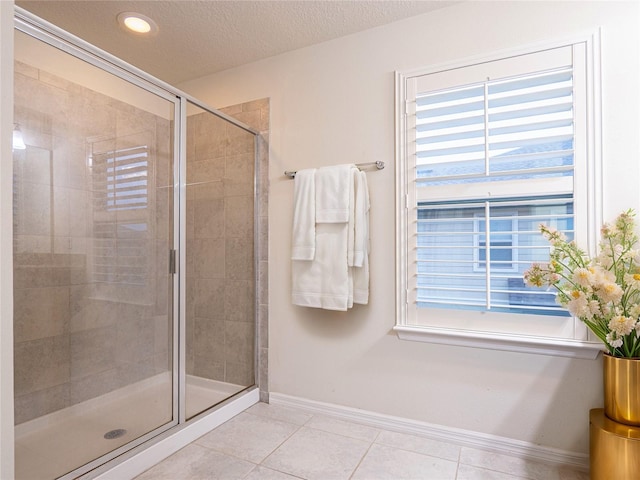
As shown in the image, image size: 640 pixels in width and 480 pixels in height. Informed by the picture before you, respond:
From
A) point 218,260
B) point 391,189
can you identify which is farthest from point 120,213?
point 391,189

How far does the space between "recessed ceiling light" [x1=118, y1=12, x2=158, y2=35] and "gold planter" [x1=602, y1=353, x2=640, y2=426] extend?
8.37 ft

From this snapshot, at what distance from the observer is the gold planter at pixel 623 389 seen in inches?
49.8

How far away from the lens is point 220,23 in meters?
1.89

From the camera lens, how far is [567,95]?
1.54m

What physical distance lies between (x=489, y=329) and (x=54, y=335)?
1.90 meters

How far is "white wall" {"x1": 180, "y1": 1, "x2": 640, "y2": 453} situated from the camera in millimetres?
1478

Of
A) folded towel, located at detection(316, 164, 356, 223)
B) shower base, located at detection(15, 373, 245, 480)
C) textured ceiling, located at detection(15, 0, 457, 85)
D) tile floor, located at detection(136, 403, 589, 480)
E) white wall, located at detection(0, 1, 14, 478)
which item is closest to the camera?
white wall, located at detection(0, 1, 14, 478)

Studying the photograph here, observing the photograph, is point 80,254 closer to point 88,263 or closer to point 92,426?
point 88,263

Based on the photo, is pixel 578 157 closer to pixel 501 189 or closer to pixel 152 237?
pixel 501 189

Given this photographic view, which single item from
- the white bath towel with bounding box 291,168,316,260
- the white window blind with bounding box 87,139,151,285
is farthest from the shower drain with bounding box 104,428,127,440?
the white bath towel with bounding box 291,168,316,260

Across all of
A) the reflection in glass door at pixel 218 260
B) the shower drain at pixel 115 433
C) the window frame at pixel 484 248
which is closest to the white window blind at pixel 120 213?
the reflection in glass door at pixel 218 260

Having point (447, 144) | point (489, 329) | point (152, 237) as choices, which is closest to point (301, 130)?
point (447, 144)

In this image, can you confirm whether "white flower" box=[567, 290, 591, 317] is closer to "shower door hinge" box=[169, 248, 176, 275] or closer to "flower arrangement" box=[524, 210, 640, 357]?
"flower arrangement" box=[524, 210, 640, 357]

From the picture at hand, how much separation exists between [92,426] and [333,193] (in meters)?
1.50
